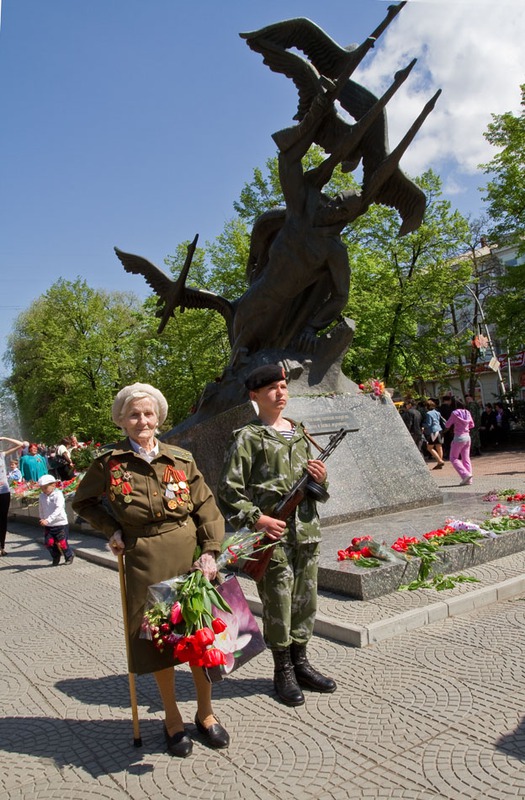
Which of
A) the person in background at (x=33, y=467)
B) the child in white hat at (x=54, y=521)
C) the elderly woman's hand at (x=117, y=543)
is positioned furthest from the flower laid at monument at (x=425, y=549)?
the person in background at (x=33, y=467)

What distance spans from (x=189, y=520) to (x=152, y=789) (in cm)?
116

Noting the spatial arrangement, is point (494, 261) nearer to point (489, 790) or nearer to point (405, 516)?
point (405, 516)

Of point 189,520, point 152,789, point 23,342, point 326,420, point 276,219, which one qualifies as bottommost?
point 152,789

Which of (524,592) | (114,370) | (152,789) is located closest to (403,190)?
(524,592)

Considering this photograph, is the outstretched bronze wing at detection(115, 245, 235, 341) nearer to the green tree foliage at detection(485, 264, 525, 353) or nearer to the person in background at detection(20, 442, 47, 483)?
the person in background at detection(20, 442, 47, 483)

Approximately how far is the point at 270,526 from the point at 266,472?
0.35 metres

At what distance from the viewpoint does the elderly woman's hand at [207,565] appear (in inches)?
120

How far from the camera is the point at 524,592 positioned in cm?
509

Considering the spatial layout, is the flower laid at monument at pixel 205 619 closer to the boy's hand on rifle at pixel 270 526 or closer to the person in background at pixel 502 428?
the boy's hand on rifle at pixel 270 526

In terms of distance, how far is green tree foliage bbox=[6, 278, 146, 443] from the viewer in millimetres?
31656

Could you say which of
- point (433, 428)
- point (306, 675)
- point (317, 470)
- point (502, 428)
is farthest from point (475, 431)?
point (317, 470)

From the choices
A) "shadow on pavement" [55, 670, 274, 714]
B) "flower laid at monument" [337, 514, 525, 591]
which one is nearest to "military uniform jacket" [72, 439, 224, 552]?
"shadow on pavement" [55, 670, 274, 714]

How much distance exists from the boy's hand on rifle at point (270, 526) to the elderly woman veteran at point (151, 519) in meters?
0.20

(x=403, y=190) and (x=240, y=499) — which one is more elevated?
(x=403, y=190)
